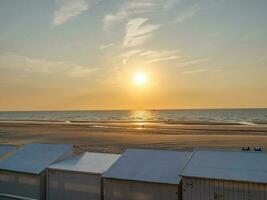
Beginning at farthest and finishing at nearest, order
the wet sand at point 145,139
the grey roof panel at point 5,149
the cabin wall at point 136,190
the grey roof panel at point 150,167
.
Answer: the wet sand at point 145,139
the grey roof panel at point 5,149
the grey roof panel at point 150,167
the cabin wall at point 136,190

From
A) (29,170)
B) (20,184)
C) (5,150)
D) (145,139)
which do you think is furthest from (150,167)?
(145,139)

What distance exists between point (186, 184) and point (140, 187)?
1711mm

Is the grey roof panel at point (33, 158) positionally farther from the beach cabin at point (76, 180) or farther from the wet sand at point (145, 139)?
the wet sand at point (145, 139)

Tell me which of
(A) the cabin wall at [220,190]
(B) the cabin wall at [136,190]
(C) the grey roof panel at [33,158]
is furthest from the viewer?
(C) the grey roof panel at [33,158]

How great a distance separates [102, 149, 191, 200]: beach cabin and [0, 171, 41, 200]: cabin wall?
10.6ft

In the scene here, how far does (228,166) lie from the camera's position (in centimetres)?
1009

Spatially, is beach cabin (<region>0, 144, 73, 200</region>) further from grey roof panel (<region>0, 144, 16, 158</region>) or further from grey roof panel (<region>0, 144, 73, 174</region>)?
grey roof panel (<region>0, 144, 16, 158</region>)

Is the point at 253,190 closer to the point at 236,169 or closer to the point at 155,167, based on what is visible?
the point at 236,169

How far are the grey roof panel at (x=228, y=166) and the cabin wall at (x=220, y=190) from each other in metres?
0.17

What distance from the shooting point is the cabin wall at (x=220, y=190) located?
9148 mm

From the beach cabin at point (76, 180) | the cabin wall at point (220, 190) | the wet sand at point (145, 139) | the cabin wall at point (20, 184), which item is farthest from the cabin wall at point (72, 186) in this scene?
the wet sand at point (145, 139)

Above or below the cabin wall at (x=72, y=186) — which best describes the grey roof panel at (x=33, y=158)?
above

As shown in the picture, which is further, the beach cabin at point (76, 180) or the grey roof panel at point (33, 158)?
the grey roof panel at point (33, 158)

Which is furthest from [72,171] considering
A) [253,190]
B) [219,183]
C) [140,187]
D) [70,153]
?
[253,190]
